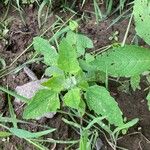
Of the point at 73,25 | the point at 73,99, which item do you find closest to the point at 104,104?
the point at 73,99

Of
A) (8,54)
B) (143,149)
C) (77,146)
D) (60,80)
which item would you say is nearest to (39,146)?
(77,146)

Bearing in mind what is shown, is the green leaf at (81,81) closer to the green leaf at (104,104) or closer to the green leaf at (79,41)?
the green leaf at (104,104)

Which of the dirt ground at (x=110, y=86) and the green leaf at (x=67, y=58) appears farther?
the dirt ground at (x=110, y=86)

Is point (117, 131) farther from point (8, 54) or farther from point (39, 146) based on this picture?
point (8, 54)

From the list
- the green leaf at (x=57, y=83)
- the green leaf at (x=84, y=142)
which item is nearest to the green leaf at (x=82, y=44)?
the green leaf at (x=57, y=83)

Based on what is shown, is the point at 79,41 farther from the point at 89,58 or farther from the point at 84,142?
the point at 84,142
